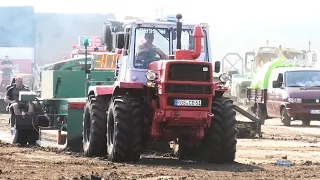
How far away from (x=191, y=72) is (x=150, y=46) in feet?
4.14

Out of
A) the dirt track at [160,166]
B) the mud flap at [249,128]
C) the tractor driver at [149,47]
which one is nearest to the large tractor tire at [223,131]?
the dirt track at [160,166]

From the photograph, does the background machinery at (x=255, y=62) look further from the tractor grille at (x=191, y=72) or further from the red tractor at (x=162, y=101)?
the tractor grille at (x=191, y=72)

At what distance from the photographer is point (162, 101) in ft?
49.0

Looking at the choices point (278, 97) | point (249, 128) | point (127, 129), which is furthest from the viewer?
point (278, 97)

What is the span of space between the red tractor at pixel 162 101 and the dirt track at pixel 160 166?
0.38 meters

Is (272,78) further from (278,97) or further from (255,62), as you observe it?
(255,62)

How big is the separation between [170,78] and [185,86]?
0.27 metres

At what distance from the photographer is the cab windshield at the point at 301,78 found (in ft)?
92.2

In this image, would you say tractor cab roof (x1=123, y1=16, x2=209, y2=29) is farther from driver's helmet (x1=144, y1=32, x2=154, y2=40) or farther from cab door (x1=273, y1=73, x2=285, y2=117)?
cab door (x1=273, y1=73, x2=285, y2=117)

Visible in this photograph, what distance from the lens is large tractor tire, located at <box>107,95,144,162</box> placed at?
591 inches

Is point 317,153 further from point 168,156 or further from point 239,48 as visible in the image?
→ point 239,48

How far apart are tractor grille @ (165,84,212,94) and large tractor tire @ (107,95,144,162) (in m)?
0.65

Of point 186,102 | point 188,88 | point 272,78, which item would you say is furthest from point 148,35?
point 272,78

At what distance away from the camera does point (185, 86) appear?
1491 cm
